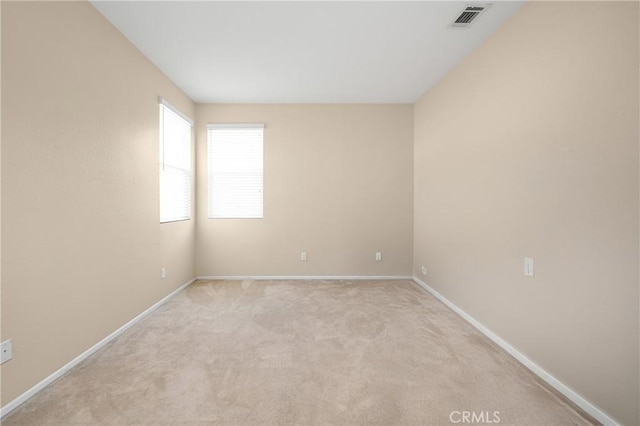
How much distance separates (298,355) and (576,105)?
8.32 ft

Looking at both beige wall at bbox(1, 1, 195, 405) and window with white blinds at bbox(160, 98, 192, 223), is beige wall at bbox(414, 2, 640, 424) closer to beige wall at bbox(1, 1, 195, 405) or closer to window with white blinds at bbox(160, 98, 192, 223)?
beige wall at bbox(1, 1, 195, 405)

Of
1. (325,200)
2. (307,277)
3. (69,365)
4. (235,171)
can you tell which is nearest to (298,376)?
(69,365)

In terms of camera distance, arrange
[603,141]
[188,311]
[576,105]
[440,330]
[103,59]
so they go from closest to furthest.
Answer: [603,141] < [576,105] < [103,59] < [440,330] < [188,311]

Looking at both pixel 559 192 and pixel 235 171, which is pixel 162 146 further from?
pixel 559 192

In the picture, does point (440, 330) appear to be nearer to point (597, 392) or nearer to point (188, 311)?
point (597, 392)

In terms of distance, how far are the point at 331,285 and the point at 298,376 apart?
2.15m

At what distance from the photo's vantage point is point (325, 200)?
4.30 meters

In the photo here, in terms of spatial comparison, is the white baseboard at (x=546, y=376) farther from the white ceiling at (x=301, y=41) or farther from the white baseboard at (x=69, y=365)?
the white baseboard at (x=69, y=365)

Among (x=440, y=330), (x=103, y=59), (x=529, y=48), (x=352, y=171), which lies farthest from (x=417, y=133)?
(x=103, y=59)

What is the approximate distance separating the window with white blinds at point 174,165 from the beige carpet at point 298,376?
1.31 metres

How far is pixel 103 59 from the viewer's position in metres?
2.27

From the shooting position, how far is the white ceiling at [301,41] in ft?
7.11

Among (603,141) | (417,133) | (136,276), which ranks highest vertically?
(417,133)

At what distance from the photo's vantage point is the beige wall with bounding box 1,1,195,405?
159 centimetres
